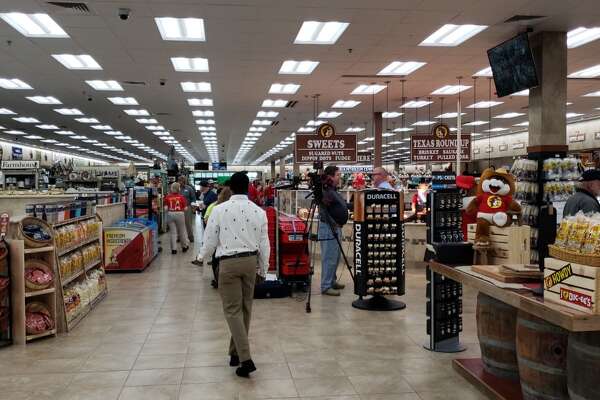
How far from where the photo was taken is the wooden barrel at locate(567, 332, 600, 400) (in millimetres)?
2750

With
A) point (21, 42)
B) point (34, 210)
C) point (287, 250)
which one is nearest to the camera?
point (34, 210)

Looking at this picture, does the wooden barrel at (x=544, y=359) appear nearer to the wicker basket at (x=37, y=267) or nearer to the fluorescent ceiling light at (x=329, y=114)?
the wicker basket at (x=37, y=267)

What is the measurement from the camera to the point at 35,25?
7773 millimetres

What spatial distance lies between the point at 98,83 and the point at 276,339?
8.94m

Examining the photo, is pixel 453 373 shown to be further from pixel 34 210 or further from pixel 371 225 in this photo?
pixel 34 210

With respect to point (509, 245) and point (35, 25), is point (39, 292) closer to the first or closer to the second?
point (509, 245)

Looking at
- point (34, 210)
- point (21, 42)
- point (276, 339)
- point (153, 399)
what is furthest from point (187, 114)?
point (153, 399)

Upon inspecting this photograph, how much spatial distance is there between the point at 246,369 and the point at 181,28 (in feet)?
18.5

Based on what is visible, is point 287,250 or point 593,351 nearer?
point 593,351

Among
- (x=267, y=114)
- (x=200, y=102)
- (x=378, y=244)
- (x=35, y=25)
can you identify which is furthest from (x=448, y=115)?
(x=35, y=25)

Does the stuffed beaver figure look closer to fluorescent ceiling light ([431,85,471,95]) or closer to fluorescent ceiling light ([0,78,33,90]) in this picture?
fluorescent ceiling light ([431,85,471,95])

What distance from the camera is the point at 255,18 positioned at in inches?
289

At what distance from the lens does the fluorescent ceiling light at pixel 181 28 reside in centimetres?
762

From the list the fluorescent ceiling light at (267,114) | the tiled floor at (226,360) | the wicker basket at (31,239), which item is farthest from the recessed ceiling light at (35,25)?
the fluorescent ceiling light at (267,114)
